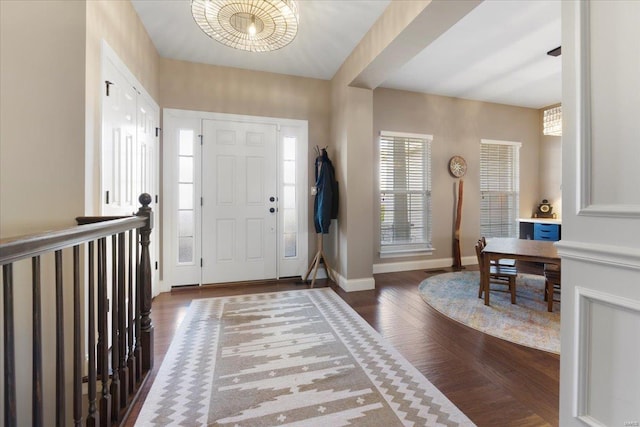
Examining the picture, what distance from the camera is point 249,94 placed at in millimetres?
3627

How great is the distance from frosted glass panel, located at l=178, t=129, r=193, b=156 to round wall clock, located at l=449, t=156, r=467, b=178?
384 centimetres

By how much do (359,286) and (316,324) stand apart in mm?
1077

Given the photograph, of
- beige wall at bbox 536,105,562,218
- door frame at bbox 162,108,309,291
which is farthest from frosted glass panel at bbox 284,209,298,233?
beige wall at bbox 536,105,562,218

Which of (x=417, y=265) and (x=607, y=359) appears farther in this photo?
(x=417, y=265)

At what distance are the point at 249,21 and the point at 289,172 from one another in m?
1.99

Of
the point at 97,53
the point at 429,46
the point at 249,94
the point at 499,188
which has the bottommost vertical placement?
the point at 499,188

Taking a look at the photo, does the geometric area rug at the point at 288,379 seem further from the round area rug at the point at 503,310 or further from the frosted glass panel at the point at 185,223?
the frosted glass panel at the point at 185,223

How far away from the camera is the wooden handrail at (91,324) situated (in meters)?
0.80

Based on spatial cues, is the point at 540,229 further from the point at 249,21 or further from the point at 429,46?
the point at 249,21

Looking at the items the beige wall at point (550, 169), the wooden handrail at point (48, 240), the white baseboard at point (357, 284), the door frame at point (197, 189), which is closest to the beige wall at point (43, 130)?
the wooden handrail at point (48, 240)

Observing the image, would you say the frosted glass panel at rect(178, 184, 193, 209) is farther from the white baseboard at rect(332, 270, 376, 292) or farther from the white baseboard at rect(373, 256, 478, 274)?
the white baseboard at rect(373, 256, 478, 274)

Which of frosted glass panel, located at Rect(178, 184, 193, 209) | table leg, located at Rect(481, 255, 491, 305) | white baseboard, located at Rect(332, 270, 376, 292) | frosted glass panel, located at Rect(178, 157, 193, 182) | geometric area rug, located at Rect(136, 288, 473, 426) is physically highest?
frosted glass panel, located at Rect(178, 157, 193, 182)

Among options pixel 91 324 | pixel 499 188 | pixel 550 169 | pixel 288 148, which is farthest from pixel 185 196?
pixel 550 169

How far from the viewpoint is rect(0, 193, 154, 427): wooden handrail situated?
2.62 feet
